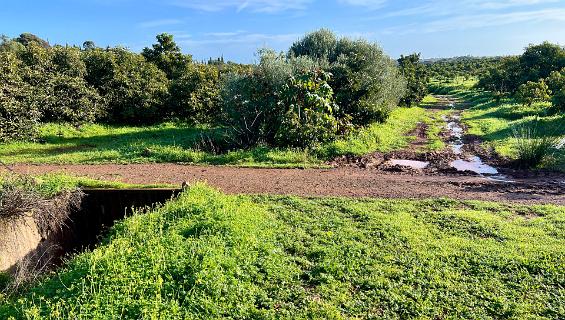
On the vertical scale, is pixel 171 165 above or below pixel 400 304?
above

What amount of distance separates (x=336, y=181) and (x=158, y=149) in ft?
21.5

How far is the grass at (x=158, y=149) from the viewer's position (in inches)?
518

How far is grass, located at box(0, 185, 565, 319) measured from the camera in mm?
5250

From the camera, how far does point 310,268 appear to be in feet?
21.1

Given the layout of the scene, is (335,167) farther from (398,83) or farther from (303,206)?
(398,83)

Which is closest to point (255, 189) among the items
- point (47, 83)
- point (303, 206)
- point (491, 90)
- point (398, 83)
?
point (303, 206)

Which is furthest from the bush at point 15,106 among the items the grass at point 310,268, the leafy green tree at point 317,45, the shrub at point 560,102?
the shrub at point 560,102

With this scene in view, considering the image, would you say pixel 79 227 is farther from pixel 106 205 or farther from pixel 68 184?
pixel 68 184

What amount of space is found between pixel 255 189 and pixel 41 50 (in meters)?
15.6

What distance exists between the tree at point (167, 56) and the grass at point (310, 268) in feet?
65.2

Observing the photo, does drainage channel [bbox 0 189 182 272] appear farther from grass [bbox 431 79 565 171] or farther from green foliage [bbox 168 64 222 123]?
grass [bbox 431 79 565 171]

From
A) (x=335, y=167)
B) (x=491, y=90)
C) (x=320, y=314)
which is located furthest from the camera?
(x=491, y=90)

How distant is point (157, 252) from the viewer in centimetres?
603

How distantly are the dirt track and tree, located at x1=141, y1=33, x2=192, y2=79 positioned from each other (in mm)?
14477
